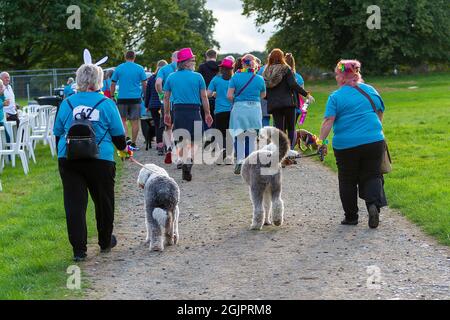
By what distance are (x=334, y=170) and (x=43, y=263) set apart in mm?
7419

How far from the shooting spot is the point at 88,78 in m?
7.59

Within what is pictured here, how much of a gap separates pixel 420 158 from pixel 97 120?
8480 mm

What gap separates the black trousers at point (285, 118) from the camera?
13.6m

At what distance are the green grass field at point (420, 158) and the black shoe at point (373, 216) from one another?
53 centimetres

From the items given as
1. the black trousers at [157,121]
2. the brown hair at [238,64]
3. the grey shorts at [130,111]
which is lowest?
the black trousers at [157,121]

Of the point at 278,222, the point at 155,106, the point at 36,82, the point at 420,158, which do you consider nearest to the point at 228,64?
the point at 155,106

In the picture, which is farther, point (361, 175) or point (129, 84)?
point (129, 84)

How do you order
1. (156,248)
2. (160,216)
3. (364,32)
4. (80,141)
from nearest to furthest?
(80,141) → (160,216) → (156,248) → (364,32)

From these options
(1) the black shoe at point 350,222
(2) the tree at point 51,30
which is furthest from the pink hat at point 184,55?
(2) the tree at point 51,30

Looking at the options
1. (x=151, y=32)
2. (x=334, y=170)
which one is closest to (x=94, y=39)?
(x=151, y=32)

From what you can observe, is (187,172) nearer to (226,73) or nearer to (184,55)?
(184,55)

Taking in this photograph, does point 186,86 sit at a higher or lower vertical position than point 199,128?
higher

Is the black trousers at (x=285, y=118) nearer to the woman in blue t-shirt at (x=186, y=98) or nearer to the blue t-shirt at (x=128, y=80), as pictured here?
the woman in blue t-shirt at (x=186, y=98)
